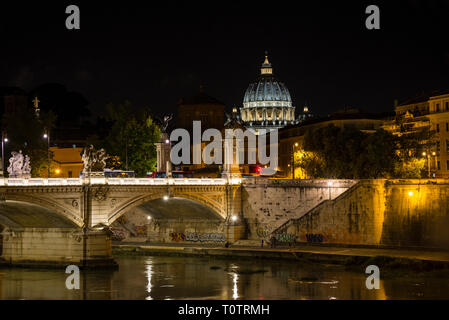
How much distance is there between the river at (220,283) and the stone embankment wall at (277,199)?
7.11 metres

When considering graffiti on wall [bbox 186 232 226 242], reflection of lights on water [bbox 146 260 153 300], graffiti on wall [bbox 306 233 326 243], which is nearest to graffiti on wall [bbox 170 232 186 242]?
graffiti on wall [bbox 186 232 226 242]

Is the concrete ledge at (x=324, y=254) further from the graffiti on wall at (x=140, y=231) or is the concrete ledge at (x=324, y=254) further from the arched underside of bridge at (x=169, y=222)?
the graffiti on wall at (x=140, y=231)

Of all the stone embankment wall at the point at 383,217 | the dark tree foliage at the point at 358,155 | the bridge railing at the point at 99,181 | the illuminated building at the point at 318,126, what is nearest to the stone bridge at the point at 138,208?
the bridge railing at the point at 99,181

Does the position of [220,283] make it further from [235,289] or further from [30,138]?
[30,138]

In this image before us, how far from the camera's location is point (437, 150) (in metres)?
71.8

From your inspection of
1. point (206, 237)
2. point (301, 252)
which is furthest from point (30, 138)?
point (301, 252)

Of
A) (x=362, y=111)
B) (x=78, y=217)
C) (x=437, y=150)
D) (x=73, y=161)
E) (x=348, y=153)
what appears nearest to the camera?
(x=78, y=217)

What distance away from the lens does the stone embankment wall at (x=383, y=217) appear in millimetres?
54156

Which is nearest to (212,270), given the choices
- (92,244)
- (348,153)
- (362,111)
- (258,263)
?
(258,263)

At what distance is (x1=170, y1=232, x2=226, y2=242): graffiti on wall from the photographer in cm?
6224

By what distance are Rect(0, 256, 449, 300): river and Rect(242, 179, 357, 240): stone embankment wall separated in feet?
23.3

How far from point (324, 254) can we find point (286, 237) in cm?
683
